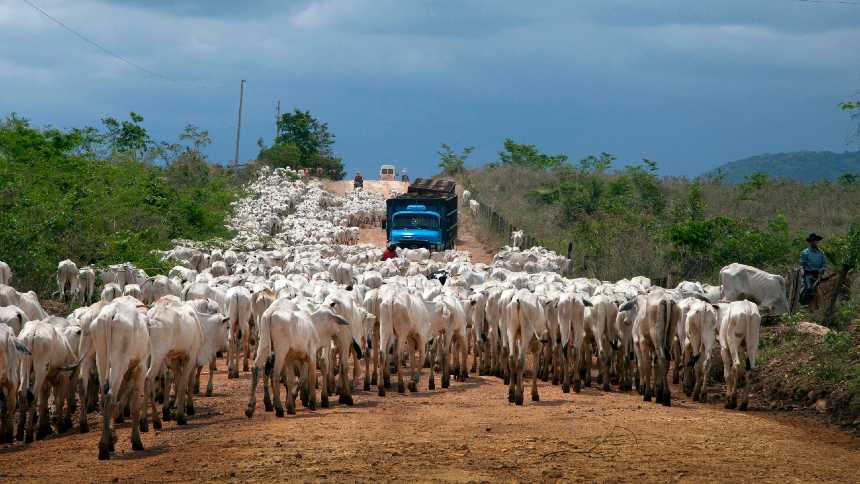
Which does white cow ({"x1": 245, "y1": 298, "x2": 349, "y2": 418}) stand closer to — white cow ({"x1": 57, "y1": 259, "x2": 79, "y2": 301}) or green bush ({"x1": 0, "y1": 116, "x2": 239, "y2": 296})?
white cow ({"x1": 57, "y1": 259, "x2": 79, "y2": 301})

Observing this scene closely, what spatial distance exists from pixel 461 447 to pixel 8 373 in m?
5.57

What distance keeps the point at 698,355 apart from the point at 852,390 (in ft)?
8.09

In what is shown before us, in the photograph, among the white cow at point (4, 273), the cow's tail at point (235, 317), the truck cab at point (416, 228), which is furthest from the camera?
the truck cab at point (416, 228)

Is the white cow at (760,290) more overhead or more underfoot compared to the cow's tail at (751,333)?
more overhead

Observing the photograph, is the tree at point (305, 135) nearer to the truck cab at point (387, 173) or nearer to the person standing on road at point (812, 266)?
the truck cab at point (387, 173)

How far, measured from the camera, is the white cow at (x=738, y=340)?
15766 millimetres

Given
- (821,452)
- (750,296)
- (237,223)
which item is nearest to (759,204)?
(237,223)

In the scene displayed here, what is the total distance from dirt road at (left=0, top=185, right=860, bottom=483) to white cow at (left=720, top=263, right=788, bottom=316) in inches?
284

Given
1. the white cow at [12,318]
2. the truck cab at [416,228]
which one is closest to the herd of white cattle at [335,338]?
the white cow at [12,318]

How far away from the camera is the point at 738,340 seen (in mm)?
15875

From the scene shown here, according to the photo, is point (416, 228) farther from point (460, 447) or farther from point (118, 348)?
point (460, 447)

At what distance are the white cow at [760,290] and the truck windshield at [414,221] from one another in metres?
23.1

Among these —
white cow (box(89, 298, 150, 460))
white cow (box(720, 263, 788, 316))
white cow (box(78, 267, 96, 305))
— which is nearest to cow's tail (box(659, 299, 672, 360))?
white cow (box(720, 263, 788, 316))

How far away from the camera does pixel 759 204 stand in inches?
1956
